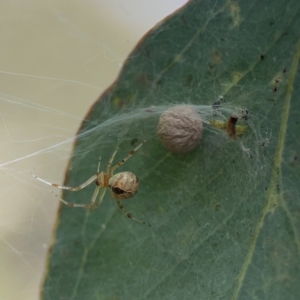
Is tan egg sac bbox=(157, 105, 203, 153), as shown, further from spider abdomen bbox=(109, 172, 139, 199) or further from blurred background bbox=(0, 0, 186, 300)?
blurred background bbox=(0, 0, 186, 300)

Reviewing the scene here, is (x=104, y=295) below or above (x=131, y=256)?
below

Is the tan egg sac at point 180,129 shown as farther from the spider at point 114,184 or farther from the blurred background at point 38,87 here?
the blurred background at point 38,87

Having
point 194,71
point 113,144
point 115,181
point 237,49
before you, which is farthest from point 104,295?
point 237,49

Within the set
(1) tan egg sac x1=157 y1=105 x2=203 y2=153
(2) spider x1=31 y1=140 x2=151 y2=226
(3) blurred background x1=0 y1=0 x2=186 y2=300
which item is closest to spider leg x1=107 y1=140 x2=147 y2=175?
(2) spider x1=31 y1=140 x2=151 y2=226

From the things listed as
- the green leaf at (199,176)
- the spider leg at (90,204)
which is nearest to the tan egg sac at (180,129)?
the green leaf at (199,176)

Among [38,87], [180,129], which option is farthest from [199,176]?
[38,87]

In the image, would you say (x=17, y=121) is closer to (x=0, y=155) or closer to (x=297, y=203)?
(x=0, y=155)
